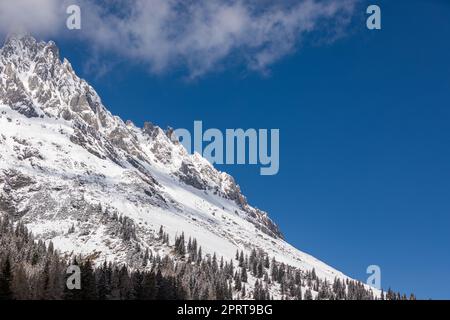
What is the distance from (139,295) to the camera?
170625 mm
